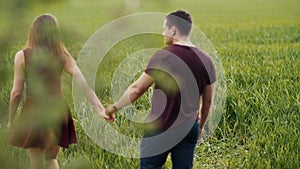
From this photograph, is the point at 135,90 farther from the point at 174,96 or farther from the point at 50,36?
the point at 50,36

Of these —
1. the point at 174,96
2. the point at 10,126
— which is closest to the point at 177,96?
the point at 174,96

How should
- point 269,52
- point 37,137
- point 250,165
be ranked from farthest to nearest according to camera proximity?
point 269,52 → point 250,165 → point 37,137

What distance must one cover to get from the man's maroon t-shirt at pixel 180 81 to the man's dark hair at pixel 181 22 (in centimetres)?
8

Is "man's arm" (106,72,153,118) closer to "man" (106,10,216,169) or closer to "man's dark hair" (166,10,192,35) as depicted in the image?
"man" (106,10,216,169)

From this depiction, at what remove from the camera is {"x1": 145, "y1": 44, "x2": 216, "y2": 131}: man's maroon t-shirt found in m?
2.59

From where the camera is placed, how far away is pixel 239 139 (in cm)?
467

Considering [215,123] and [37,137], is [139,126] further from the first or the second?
[37,137]

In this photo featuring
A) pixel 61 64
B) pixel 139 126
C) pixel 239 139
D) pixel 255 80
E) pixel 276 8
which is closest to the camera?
pixel 61 64

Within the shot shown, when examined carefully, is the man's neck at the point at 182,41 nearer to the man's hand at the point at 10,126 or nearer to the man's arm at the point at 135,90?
the man's arm at the point at 135,90

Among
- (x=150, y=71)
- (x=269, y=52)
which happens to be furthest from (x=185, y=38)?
(x=269, y=52)

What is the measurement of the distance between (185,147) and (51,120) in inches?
78.6

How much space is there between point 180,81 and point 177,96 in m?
0.14

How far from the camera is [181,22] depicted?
265 centimetres

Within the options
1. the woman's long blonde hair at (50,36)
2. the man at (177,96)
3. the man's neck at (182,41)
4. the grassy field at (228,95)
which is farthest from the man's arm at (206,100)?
the woman's long blonde hair at (50,36)
